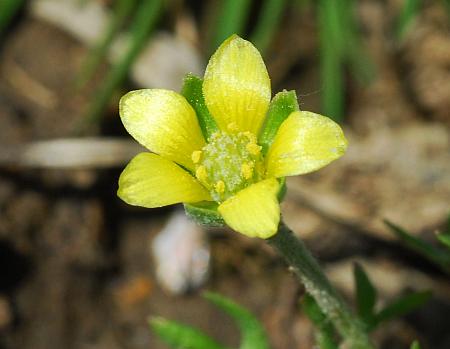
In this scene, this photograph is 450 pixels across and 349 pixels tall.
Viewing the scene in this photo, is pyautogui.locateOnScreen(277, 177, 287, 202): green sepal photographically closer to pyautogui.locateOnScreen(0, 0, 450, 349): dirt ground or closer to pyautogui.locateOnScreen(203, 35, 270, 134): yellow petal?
pyautogui.locateOnScreen(203, 35, 270, 134): yellow petal

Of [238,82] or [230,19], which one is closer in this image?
[238,82]

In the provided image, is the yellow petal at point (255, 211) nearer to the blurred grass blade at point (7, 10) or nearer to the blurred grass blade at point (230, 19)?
the blurred grass blade at point (230, 19)

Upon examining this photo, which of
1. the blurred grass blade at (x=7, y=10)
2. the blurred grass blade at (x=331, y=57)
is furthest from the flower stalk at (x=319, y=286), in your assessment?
the blurred grass blade at (x=7, y=10)

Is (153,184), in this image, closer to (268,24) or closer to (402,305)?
(402,305)

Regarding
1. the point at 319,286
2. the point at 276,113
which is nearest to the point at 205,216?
the point at 276,113

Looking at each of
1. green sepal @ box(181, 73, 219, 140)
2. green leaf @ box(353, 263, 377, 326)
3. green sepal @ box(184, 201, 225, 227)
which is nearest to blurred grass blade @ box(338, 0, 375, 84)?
green leaf @ box(353, 263, 377, 326)

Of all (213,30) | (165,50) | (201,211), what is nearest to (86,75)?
(165,50)

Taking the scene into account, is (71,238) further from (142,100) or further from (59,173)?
(142,100)
